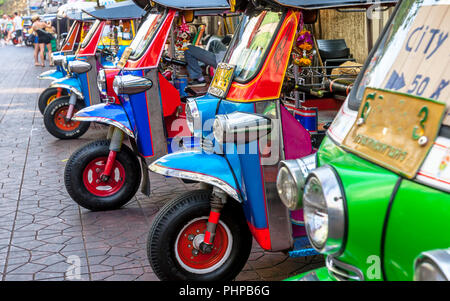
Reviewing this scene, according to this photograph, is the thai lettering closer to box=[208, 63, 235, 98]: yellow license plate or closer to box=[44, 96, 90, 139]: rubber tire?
box=[208, 63, 235, 98]: yellow license plate

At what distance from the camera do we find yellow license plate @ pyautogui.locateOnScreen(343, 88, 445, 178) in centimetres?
167

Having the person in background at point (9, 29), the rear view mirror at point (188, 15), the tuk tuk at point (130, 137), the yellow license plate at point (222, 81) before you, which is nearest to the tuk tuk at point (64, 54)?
the rear view mirror at point (188, 15)

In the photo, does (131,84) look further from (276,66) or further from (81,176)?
(276,66)

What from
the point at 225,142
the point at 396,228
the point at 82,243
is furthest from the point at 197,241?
the point at 396,228

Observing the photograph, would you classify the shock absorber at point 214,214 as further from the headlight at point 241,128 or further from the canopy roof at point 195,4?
the canopy roof at point 195,4

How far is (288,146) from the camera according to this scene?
138 inches

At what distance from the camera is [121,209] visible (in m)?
5.49

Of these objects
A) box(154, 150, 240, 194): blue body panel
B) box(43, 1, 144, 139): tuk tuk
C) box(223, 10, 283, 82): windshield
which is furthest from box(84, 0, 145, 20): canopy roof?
box(154, 150, 240, 194): blue body panel

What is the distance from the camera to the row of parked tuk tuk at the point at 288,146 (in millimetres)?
1665

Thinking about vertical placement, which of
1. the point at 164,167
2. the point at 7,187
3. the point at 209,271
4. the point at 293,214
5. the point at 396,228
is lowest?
the point at 7,187

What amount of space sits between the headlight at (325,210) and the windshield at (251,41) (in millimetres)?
1834
